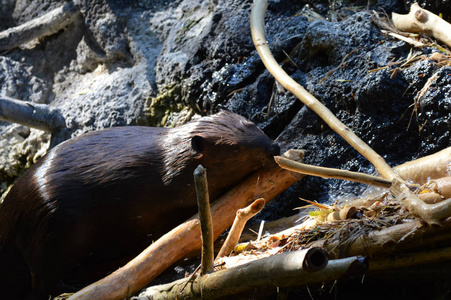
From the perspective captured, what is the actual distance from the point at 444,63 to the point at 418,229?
5.87ft

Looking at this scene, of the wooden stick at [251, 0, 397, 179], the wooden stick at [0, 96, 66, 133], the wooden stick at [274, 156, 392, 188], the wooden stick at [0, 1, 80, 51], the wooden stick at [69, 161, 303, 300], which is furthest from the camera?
the wooden stick at [0, 1, 80, 51]

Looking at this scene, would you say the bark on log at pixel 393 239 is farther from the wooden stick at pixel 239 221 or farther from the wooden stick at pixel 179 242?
the wooden stick at pixel 179 242

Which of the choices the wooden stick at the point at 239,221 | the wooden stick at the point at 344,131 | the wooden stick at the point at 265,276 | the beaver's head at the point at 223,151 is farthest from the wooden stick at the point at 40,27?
the wooden stick at the point at 265,276

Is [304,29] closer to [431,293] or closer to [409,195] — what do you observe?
[409,195]

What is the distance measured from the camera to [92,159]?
3.66 metres

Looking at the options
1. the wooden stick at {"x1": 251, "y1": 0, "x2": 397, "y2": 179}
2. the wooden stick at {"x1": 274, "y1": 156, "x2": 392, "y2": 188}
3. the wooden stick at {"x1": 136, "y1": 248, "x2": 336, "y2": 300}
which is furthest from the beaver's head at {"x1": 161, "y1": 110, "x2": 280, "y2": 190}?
the wooden stick at {"x1": 136, "y1": 248, "x2": 336, "y2": 300}

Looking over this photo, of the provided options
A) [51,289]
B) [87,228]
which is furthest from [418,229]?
[51,289]

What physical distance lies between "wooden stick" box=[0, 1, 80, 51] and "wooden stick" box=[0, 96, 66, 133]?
48.9 inches

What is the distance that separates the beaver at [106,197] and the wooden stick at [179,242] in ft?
0.38

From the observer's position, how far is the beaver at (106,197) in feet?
11.4

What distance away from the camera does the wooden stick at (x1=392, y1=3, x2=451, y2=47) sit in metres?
3.85

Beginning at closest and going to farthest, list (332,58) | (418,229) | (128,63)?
(418,229) → (332,58) → (128,63)

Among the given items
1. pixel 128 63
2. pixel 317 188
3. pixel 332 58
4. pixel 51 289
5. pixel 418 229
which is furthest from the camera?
pixel 128 63

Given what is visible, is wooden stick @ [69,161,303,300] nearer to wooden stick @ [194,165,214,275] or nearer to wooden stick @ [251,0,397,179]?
wooden stick @ [251,0,397,179]
